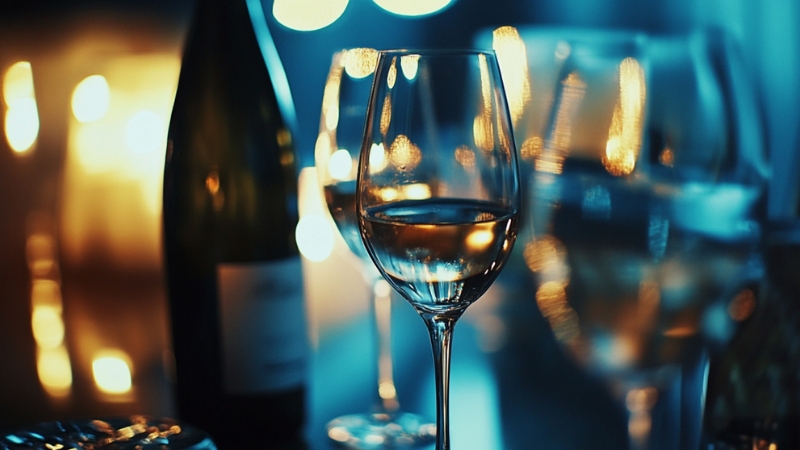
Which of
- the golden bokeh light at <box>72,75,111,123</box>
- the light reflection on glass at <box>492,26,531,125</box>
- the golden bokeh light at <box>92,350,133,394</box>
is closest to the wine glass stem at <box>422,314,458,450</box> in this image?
the light reflection on glass at <box>492,26,531,125</box>

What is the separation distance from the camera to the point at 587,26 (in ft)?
3.88

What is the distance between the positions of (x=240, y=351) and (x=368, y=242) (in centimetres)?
25

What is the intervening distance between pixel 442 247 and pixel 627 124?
163 mm

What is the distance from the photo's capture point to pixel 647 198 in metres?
0.54

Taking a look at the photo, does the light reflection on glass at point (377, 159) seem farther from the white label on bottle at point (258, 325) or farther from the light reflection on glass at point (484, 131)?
the white label on bottle at point (258, 325)

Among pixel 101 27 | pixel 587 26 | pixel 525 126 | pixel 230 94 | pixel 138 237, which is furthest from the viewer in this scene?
pixel 101 27

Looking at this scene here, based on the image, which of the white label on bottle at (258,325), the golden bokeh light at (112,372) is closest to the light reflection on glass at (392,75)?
the white label on bottle at (258,325)

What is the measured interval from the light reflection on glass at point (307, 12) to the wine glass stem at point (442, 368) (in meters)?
0.91

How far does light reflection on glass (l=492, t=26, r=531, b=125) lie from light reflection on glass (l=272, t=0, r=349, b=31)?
48 cm

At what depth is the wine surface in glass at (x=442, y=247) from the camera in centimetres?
48

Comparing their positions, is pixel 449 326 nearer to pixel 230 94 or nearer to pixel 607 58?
pixel 607 58

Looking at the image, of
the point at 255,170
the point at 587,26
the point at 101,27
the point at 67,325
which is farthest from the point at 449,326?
the point at 101,27

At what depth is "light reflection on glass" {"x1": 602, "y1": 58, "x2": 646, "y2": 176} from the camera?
1.82 ft

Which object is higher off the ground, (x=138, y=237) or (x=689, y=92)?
(x=689, y=92)
